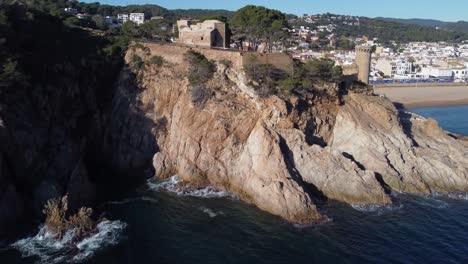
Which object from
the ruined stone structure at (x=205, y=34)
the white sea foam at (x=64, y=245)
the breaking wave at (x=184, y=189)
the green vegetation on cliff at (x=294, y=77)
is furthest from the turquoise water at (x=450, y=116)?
the white sea foam at (x=64, y=245)

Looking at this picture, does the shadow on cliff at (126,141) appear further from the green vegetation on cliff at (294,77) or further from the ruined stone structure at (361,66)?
the ruined stone structure at (361,66)

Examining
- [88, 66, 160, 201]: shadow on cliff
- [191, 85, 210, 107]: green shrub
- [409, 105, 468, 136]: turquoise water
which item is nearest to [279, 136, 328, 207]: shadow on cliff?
[191, 85, 210, 107]: green shrub

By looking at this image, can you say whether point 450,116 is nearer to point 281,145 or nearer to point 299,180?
point 281,145

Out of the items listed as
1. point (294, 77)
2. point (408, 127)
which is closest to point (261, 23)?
point (294, 77)

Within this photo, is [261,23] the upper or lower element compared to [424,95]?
upper

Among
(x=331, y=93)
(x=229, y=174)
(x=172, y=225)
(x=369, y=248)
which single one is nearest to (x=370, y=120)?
(x=331, y=93)

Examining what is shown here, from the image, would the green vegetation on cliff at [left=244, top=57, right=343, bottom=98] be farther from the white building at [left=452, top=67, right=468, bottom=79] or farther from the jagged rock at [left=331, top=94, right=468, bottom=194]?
the white building at [left=452, top=67, right=468, bottom=79]
